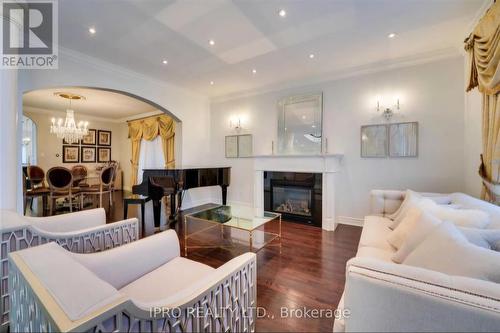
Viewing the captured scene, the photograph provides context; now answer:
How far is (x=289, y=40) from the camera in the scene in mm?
2822

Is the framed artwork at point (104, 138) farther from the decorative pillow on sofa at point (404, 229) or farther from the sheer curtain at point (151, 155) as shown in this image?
the decorative pillow on sofa at point (404, 229)

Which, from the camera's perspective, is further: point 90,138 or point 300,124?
point 90,138

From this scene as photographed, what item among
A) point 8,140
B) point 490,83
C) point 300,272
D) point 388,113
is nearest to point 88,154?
point 8,140

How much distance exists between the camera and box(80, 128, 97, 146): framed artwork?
→ 282 inches

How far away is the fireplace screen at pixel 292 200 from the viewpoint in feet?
12.8

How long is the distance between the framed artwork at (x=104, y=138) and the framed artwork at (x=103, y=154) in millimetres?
201

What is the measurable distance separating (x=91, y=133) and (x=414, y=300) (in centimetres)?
931

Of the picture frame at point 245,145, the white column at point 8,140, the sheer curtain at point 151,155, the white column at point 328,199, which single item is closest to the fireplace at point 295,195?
the white column at point 328,199

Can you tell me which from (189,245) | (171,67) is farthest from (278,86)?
(189,245)

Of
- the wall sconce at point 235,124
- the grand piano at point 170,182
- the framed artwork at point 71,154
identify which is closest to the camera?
the grand piano at point 170,182

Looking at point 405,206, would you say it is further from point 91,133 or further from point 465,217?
point 91,133

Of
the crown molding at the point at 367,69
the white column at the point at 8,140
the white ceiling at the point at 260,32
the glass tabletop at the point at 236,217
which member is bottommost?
the glass tabletop at the point at 236,217

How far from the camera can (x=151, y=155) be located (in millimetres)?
6836

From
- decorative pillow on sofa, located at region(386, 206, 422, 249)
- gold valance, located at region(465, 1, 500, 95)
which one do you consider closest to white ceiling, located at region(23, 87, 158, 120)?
decorative pillow on sofa, located at region(386, 206, 422, 249)
